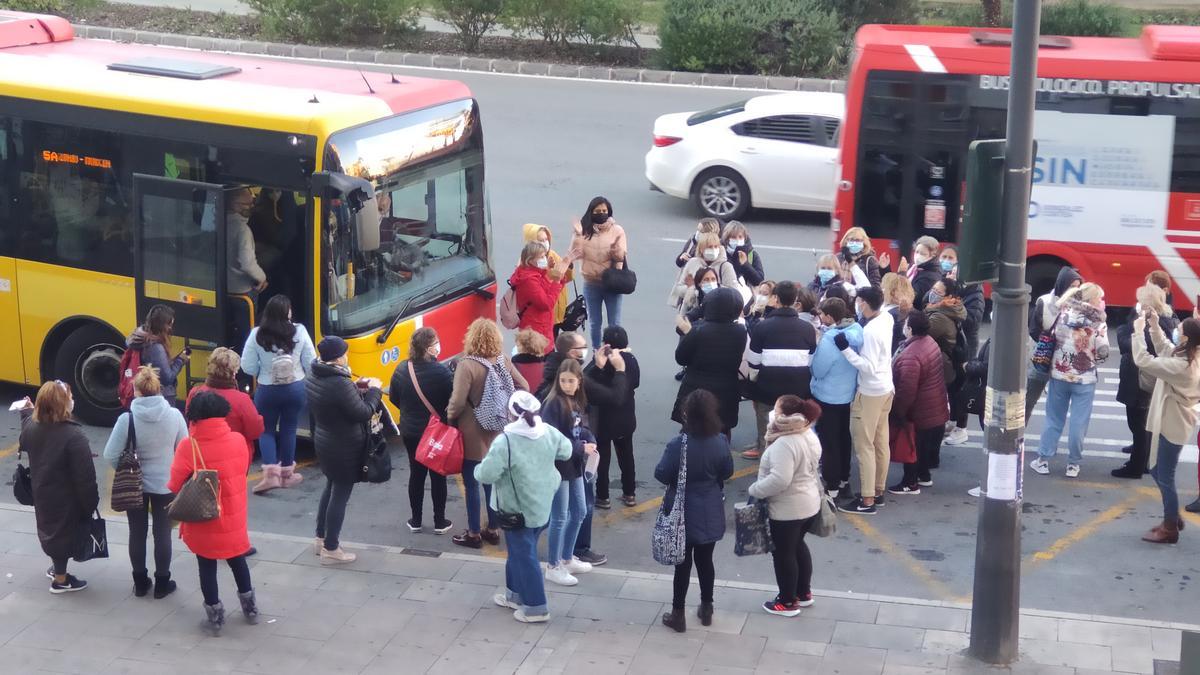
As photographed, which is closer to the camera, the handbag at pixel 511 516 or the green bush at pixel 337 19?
the handbag at pixel 511 516

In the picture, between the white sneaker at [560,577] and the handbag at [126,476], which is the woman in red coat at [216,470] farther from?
the white sneaker at [560,577]

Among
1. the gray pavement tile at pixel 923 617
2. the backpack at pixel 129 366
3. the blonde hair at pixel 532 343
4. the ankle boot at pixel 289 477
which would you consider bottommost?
the gray pavement tile at pixel 923 617

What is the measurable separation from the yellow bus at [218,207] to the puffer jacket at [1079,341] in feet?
14.9

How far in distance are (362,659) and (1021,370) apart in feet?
12.9

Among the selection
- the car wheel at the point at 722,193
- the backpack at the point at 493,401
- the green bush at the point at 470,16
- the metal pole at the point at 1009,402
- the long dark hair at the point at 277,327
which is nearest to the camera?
the metal pole at the point at 1009,402

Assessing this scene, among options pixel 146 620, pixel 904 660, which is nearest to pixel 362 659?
pixel 146 620

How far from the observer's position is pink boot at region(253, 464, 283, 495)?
1105 cm

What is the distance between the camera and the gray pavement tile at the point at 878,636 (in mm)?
8484

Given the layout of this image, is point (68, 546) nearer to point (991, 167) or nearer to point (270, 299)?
point (270, 299)

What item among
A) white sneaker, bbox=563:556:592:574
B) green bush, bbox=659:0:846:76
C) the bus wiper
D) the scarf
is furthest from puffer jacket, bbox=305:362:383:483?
green bush, bbox=659:0:846:76

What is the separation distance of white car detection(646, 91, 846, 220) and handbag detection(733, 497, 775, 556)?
9655 mm

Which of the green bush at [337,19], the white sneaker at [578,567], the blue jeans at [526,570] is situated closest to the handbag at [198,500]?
the blue jeans at [526,570]

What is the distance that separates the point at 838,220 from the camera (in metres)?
15.0

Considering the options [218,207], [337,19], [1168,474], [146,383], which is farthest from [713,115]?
[337,19]
